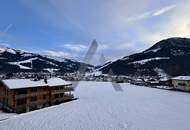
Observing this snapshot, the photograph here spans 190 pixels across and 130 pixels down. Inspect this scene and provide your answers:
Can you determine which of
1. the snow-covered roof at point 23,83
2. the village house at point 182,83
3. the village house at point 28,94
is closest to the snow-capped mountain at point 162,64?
the village house at point 182,83

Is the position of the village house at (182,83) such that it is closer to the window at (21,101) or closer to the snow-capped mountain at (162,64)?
the window at (21,101)

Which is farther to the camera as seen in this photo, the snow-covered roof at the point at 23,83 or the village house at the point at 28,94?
the snow-covered roof at the point at 23,83

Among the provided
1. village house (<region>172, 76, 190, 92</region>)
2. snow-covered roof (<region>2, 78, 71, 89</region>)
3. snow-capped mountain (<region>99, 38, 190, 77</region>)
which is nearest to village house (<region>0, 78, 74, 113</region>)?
snow-covered roof (<region>2, 78, 71, 89</region>)

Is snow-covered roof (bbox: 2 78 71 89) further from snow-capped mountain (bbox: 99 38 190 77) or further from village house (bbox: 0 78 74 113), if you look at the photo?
snow-capped mountain (bbox: 99 38 190 77)

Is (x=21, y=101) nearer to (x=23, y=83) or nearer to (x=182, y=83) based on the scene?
(x=23, y=83)

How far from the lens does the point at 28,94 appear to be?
103ft

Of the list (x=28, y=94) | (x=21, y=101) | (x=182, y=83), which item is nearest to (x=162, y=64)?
(x=182, y=83)

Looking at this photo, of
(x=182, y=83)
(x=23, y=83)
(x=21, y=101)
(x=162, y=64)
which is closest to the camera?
(x=21, y=101)

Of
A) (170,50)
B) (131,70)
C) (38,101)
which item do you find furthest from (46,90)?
(170,50)

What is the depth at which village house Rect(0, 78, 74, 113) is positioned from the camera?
29803 millimetres

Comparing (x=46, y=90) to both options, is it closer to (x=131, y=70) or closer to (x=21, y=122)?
(x=21, y=122)

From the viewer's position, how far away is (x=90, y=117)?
25.2m

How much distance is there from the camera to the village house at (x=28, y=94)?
29.8 metres

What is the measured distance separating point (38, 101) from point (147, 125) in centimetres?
1979
